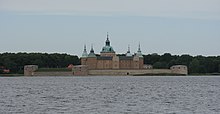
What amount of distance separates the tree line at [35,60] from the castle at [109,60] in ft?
25.0

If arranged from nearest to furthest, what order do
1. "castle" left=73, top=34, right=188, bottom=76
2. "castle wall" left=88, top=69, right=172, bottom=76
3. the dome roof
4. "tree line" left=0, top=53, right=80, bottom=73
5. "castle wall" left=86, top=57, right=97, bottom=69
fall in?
"tree line" left=0, top=53, right=80, bottom=73
"castle wall" left=88, top=69, right=172, bottom=76
"castle" left=73, top=34, right=188, bottom=76
"castle wall" left=86, top=57, right=97, bottom=69
the dome roof

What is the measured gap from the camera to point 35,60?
14175 cm

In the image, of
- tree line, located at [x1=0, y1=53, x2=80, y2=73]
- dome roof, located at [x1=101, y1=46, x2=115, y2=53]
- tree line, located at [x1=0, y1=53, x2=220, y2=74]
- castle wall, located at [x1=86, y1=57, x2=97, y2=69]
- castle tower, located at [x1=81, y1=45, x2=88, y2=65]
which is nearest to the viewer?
tree line, located at [x1=0, y1=53, x2=220, y2=74]

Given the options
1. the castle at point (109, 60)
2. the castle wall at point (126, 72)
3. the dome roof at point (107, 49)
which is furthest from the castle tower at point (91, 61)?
the dome roof at point (107, 49)

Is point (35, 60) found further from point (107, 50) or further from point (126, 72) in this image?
point (126, 72)

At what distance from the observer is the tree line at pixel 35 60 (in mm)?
135000

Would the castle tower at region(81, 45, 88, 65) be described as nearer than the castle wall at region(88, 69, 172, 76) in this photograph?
No

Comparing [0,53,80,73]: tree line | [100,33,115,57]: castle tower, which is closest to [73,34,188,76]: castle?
[100,33,115,57]: castle tower

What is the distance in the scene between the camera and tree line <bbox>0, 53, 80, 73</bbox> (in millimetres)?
135000

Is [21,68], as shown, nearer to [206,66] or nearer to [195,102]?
[206,66]

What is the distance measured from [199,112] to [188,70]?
10912cm

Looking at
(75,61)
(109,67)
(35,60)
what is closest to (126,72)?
(109,67)

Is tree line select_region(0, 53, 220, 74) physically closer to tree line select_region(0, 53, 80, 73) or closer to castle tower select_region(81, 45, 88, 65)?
tree line select_region(0, 53, 80, 73)

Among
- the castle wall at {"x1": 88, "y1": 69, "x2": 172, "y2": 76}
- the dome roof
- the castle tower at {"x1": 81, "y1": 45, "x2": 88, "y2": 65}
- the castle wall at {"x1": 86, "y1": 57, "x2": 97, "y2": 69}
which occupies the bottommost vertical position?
the castle wall at {"x1": 88, "y1": 69, "x2": 172, "y2": 76}
